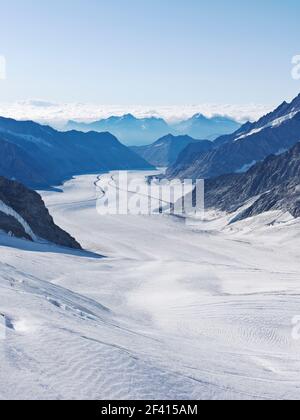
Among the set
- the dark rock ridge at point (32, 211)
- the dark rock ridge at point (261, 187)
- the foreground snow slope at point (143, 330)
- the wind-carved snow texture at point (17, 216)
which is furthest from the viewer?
the dark rock ridge at point (261, 187)

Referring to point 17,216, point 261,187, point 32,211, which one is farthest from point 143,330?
point 261,187

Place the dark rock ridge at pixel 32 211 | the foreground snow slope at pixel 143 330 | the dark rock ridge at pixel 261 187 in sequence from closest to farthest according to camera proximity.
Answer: the foreground snow slope at pixel 143 330
the dark rock ridge at pixel 32 211
the dark rock ridge at pixel 261 187

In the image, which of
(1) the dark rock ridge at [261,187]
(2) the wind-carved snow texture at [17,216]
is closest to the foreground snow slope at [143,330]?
(2) the wind-carved snow texture at [17,216]

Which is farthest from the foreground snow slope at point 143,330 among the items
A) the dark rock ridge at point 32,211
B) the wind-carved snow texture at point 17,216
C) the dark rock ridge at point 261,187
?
the dark rock ridge at point 261,187

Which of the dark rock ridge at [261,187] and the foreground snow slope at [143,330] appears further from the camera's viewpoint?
the dark rock ridge at [261,187]

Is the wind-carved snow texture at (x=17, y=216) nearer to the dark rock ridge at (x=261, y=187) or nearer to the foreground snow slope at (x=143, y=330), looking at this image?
the foreground snow slope at (x=143, y=330)

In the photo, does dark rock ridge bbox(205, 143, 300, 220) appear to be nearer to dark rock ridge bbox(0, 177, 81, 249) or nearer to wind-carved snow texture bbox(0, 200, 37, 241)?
dark rock ridge bbox(0, 177, 81, 249)
